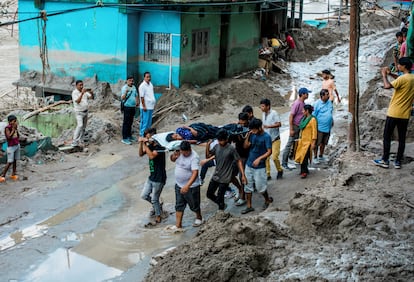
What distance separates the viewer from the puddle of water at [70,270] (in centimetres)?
761

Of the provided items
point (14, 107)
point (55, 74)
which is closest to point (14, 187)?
point (14, 107)

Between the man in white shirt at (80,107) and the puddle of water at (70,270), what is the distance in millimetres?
6066

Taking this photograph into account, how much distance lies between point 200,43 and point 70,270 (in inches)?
485

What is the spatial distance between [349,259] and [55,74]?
14.5 m

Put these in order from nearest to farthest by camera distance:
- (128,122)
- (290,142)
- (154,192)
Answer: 1. (154,192)
2. (290,142)
3. (128,122)

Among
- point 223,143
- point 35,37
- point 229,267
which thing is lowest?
point 229,267

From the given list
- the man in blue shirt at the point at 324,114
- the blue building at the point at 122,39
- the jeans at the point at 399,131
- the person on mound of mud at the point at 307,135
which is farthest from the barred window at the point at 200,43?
the jeans at the point at 399,131

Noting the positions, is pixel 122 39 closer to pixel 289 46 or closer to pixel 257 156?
pixel 257 156

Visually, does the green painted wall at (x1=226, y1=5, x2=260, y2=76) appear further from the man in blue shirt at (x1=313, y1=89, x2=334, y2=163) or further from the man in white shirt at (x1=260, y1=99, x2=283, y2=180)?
the man in white shirt at (x1=260, y1=99, x2=283, y2=180)

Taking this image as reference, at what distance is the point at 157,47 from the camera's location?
17.7m

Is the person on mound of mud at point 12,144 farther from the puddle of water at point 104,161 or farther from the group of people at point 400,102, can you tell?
the group of people at point 400,102

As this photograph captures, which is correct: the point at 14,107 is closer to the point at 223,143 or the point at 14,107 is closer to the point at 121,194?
the point at 121,194

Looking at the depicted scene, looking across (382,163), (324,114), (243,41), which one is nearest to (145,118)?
(324,114)

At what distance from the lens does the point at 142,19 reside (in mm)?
17531
